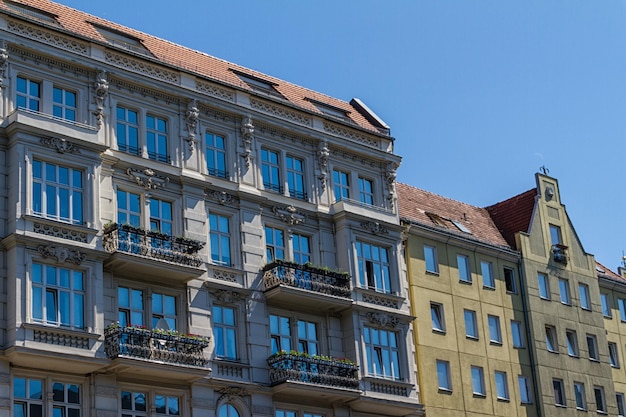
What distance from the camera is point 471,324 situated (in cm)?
5131

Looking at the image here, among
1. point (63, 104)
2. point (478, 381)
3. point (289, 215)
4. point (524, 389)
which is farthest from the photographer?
point (524, 389)

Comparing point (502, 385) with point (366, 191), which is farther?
point (502, 385)

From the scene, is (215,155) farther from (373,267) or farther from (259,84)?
(373,267)

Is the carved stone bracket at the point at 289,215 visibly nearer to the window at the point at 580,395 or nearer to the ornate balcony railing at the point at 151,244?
the ornate balcony railing at the point at 151,244

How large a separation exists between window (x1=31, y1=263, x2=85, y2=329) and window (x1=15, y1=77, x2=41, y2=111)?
19.0ft

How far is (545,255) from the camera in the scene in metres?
56.8

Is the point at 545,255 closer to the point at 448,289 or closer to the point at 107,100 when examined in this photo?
the point at 448,289

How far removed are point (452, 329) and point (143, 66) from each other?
57.9ft

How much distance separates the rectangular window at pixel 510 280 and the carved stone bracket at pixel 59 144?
2388 cm

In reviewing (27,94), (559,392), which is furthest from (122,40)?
(559,392)

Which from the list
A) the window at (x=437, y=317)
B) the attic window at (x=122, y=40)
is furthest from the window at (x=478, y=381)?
the attic window at (x=122, y=40)

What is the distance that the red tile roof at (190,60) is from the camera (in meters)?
42.3

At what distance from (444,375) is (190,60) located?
16.6 meters

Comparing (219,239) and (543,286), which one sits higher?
(543,286)
